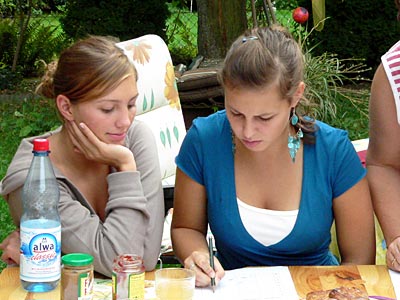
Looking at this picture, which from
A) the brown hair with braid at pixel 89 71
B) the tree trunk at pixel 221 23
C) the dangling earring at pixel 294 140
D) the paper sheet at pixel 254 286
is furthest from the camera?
the tree trunk at pixel 221 23

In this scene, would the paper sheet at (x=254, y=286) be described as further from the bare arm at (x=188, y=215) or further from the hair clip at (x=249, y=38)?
the hair clip at (x=249, y=38)

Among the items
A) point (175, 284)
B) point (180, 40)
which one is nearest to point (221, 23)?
point (180, 40)

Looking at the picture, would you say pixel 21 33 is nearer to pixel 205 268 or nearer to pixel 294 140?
pixel 294 140

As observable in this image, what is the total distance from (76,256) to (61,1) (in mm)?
8973

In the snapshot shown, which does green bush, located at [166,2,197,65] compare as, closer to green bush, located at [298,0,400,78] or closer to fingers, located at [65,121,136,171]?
green bush, located at [298,0,400,78]

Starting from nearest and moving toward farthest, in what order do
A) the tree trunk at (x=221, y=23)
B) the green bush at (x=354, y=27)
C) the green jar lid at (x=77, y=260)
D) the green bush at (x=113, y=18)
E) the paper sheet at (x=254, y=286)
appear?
the green jar lid at (x=77, y=260)
the paper sheet at (x=254, y=286)
the tree trunk at (x=221, y=23)
the green bush at (x=113, y=18)
the green bush at (x=354, y=27)

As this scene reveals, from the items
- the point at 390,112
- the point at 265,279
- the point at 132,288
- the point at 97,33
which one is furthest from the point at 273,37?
the point at 97,33

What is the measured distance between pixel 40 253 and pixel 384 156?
1.19 m

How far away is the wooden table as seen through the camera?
2.16 meters

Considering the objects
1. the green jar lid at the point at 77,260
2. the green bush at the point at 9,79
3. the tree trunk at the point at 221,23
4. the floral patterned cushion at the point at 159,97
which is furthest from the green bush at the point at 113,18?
the green jar lid at the point at 77,260

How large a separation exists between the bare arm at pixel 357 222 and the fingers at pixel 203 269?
0.48 metres

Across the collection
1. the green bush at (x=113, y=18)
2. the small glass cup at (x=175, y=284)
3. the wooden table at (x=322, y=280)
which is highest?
the small glass cup at (x=175, y=284)

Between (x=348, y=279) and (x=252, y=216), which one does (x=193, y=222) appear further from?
(x=348, y=279)

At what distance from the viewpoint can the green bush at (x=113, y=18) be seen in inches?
349
